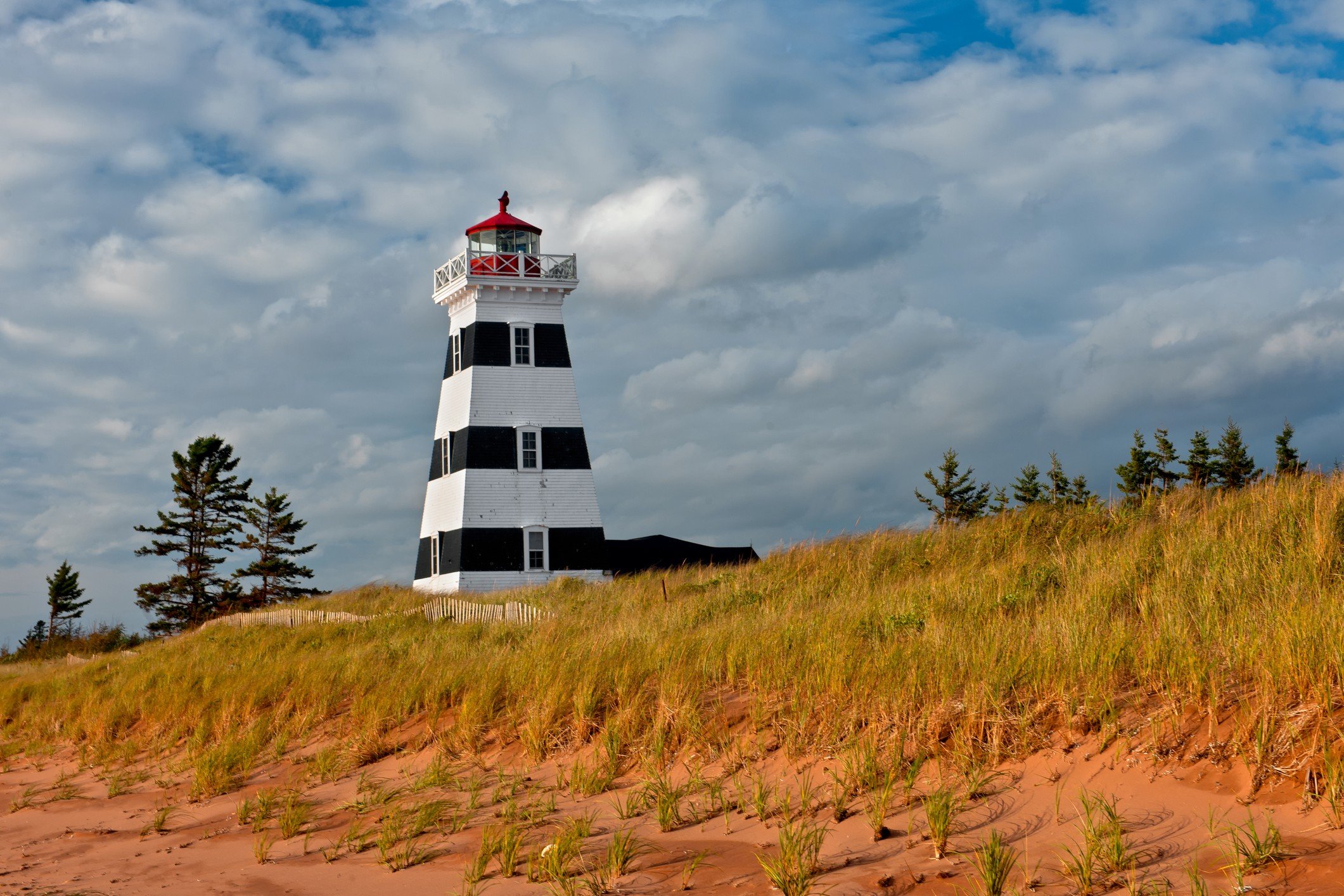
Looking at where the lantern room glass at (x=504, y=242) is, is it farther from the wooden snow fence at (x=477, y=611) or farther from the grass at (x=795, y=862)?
the grass at (x=795, y=862)

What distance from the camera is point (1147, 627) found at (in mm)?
8242

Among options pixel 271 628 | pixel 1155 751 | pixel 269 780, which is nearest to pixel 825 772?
pixel 1155 751

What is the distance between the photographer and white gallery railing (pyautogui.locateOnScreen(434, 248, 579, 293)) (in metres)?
33.2

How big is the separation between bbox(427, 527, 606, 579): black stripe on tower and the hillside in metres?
16.1

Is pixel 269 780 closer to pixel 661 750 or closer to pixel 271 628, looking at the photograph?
pixel 661 750

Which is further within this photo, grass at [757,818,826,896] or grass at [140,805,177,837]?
grass at [140,805,177,837]

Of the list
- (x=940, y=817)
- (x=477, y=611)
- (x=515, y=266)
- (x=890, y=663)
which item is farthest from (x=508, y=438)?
(x=940, y=817)

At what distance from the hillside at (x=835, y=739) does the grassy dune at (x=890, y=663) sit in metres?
0.03

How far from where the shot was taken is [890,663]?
8.50m

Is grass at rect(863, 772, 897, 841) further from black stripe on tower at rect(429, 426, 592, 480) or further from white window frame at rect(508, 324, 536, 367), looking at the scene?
white window frame at rect(508, 324, 536, 367)

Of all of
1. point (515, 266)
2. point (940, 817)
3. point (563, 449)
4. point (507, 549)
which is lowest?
point (940, 817)

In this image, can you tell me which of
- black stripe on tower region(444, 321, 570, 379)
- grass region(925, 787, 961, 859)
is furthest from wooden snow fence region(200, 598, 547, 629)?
grass region(925, 787, 961, 859)

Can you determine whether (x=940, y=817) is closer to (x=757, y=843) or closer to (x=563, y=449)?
(x=757, y=843)

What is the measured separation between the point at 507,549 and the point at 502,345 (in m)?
6.30
